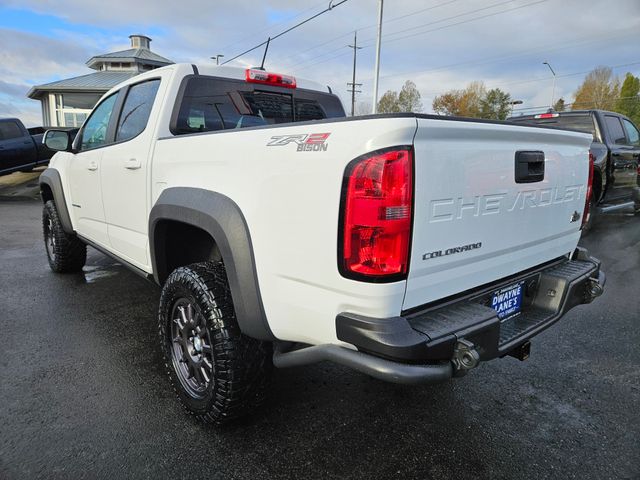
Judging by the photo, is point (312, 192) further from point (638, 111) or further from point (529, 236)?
point (638, 111)

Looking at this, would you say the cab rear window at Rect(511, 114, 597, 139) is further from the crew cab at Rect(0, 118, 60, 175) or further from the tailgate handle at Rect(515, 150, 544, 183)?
the crew cab at Rect(0, 118, 60, 175)

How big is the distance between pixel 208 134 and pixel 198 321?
101 cm

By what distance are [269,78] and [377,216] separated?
2259 mm

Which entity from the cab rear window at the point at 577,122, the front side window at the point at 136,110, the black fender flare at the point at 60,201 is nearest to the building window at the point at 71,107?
the black fender flare at the point at 60,201

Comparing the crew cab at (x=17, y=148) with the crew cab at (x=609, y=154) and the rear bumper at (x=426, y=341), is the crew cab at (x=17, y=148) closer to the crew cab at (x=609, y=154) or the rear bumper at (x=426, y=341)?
the crew cab at (x=609, y=154)

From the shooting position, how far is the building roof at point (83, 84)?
81.9ft

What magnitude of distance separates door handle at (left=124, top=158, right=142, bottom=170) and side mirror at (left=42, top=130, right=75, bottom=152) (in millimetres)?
1806

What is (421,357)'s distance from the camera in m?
1.71

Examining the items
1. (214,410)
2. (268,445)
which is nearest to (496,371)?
(268,445)

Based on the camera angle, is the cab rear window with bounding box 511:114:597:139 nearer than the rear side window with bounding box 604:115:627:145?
Yes

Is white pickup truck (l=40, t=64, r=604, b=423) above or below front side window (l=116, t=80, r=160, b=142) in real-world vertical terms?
below

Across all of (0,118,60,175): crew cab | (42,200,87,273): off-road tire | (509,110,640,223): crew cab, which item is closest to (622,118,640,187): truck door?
(509,110,640,223): crew cab

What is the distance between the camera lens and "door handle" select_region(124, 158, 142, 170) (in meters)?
3.05

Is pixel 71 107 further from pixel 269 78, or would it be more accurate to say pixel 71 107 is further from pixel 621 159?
pixel 621 159
